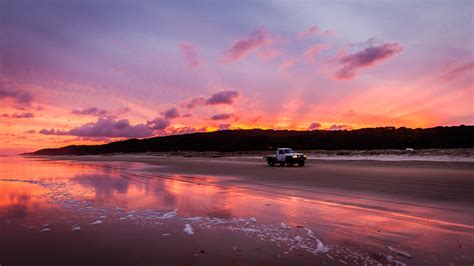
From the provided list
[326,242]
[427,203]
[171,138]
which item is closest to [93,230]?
[326,242]

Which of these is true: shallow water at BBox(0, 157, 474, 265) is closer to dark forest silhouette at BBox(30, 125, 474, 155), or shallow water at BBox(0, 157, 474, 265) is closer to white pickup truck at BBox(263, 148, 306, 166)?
white pickup truck at BBox(263, 148, 306, 166)

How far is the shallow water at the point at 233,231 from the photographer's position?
18.8ft

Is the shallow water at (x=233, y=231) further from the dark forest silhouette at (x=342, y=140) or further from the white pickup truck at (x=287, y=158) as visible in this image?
the dark forest silhouette at (x=342, y=140)

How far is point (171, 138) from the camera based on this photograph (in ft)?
635

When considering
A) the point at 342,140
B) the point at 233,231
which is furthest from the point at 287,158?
the point at 342,140

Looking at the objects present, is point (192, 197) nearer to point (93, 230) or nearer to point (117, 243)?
point (93, 230)

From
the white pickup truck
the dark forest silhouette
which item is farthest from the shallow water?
the dark forest silhouette

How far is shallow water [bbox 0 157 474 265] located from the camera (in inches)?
225

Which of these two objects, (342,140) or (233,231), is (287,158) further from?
(342,140)

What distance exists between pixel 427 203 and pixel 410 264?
22.0ft

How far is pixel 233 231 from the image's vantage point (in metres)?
7.54

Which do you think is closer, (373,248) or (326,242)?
(373,248)

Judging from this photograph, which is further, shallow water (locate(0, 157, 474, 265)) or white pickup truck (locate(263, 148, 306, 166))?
white pickup truck (locate(263, 148, 306, 166))

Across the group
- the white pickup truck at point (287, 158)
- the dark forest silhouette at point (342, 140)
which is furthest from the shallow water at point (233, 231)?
the dark forest silhouette at point (342, 140)
